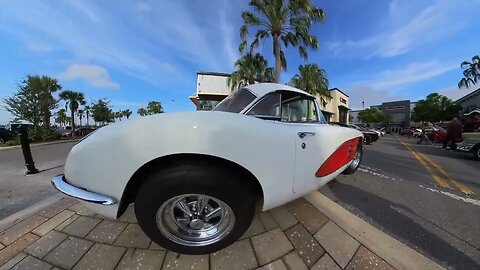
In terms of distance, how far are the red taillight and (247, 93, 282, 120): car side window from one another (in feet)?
2.01

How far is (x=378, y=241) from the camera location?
2086mm

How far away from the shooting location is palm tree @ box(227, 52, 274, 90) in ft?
56.3

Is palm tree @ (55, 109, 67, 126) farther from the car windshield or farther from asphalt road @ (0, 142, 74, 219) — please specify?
the car windshield

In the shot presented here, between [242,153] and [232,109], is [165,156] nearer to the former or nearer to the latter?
[242,153]

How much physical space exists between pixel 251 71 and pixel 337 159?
51.5ft

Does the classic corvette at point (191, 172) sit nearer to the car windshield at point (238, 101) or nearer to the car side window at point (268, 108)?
the car side window at point (268, 108)

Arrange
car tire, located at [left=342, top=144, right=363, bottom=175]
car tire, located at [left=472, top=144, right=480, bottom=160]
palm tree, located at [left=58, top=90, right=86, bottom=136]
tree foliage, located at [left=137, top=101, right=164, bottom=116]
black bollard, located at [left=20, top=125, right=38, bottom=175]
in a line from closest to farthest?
1. car tire, located at [left=342, top=144, right=363, bottom=175]
2. black bollard, located at [left=20, top=125, right=38, bottom=175]
3. car tire, located at [left=472, top=144, right=480, bottom=160]
4. palm tree, located at [left=58, top=90, right=86, bottom=136]
5. tree foliage, located at [left=137, top=101, right=164, bottom=116]

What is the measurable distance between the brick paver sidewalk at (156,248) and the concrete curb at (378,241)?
72 millimetres

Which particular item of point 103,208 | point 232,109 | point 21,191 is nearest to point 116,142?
point 103,208

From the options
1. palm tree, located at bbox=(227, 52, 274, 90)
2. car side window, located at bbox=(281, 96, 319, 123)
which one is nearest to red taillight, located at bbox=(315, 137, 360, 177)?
car side window, located at bbox=(281, 96, 319, 123)

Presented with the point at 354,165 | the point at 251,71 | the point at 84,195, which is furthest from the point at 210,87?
the point at 84,195

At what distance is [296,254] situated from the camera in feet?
6.27

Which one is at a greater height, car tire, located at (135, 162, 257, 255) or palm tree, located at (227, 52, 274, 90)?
palm tree, located at (227, 52, 274, 90)

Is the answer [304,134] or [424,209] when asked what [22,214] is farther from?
[424,209]
